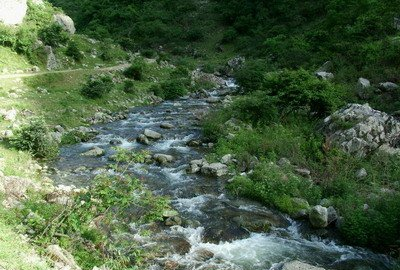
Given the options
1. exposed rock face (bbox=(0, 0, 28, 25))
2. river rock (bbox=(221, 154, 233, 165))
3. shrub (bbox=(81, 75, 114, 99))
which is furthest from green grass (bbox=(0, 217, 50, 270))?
exposed rock face (bbox=(0, 0, 28, 25))

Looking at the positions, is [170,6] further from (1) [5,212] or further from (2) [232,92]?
(1) [5,212]

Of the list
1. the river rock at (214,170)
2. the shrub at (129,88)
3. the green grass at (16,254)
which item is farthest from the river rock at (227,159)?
the shrub at (129,88)

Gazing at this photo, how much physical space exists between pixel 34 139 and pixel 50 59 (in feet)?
49.6

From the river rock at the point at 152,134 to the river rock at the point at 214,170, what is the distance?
5.34 m

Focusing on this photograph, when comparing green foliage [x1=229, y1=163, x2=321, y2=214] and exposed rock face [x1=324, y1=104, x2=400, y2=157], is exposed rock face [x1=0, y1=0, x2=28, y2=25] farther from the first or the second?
exposed rock face [x1=324, y1=104, x2=400, y2=157]

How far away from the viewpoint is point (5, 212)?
1005 centimetres

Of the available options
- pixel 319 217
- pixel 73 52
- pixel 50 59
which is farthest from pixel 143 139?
pixel 73 52

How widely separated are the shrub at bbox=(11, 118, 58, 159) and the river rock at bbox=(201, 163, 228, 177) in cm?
706

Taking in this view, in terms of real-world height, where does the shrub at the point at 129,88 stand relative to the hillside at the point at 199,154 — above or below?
below

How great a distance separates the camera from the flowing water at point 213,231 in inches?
424

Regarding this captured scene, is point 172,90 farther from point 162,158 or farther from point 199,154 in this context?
point 162,158

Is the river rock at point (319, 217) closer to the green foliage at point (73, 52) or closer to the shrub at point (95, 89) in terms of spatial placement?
the shrub at point (95, 89)

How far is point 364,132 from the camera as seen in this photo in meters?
17.1

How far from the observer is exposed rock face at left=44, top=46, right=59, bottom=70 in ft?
95.8
